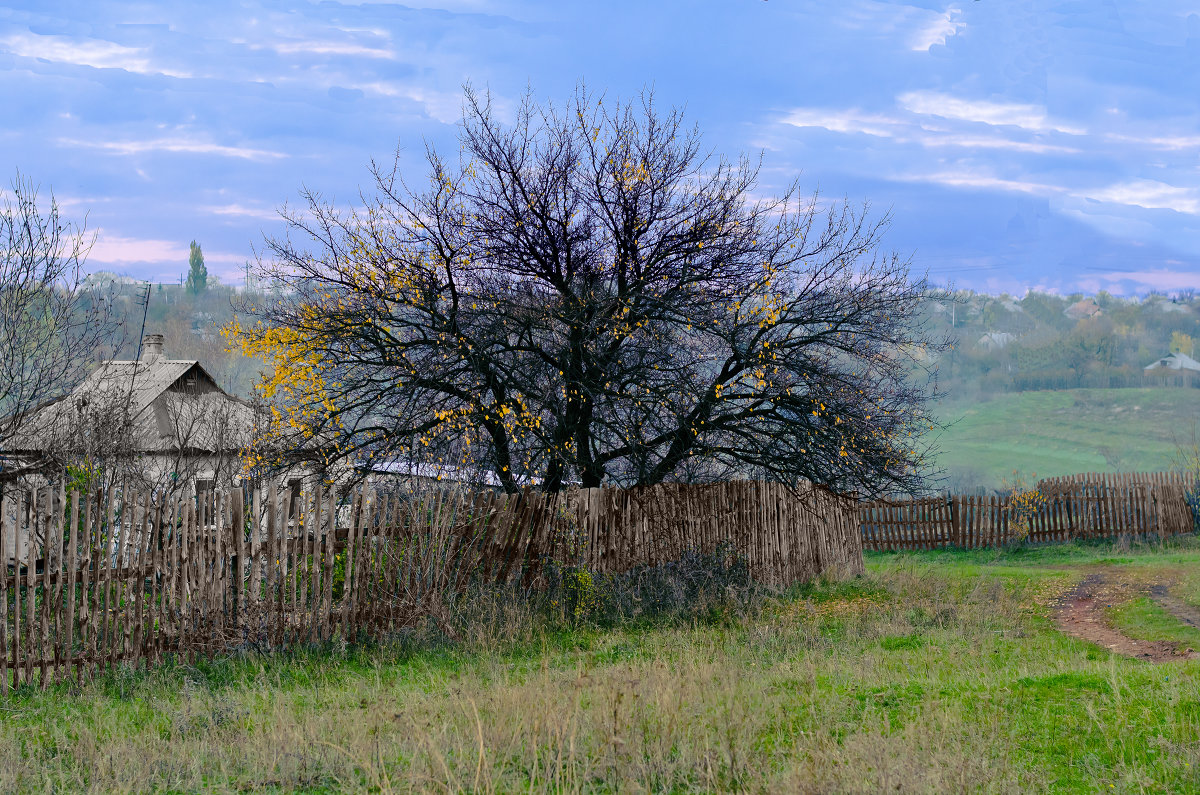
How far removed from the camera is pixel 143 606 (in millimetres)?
8125

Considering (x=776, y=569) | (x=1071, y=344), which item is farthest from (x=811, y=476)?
(x=1071, y=344)

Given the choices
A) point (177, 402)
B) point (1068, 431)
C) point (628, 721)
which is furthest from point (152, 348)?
point (1068, 431)

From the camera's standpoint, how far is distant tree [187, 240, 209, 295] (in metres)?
88.6

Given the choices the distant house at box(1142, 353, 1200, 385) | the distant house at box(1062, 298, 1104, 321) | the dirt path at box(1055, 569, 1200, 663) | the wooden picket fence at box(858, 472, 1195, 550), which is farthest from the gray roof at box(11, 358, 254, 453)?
the distant house at box(1062, 298, 1104, 321)

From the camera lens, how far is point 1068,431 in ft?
358

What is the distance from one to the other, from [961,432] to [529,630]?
112m

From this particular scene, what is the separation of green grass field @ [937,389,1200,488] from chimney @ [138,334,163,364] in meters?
80.3

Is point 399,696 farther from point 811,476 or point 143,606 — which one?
point 811,476

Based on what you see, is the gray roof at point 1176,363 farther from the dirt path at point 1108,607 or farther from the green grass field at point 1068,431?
the dirt path at point 1108,607

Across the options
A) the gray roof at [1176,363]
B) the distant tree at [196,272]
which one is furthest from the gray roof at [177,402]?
the gray roof at [1176,363]

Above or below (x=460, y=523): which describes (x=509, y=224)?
above

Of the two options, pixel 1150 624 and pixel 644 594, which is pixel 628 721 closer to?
pixel 644 594

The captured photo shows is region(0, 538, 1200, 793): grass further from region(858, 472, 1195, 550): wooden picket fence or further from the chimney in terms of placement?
the chimney

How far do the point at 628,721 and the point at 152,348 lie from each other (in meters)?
30.3
